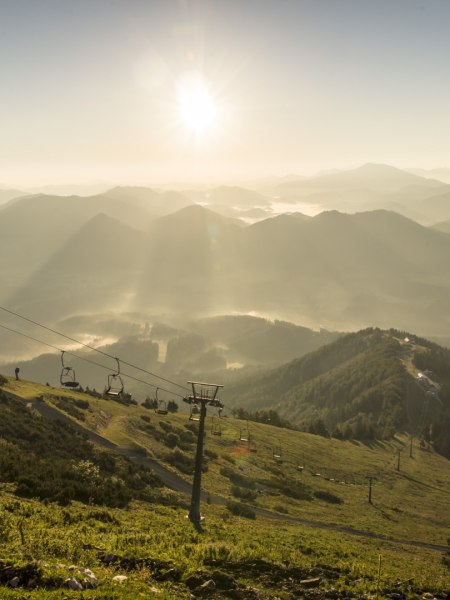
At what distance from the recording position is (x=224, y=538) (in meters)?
40.1

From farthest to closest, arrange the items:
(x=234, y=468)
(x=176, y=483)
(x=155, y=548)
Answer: (x=234, y=468) < (x=176, y=483) < (x=155, y=548)

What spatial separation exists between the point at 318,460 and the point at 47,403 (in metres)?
62.6

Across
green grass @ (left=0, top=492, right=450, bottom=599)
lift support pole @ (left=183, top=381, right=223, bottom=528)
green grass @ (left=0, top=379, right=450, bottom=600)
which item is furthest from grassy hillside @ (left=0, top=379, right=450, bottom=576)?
lift support pole @ (left=183, top=381, right=223, bottom=528)

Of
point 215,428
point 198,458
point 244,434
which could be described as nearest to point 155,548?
point 198,458

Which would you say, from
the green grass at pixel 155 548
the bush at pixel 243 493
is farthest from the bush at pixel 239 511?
the green grass at pixel 155 548

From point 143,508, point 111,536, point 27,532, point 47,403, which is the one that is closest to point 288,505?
point 143,508

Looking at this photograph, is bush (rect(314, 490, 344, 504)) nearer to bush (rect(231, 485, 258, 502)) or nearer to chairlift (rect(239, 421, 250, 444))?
bush (rect(231, 485, 258, 502))

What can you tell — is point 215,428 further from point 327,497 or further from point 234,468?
point 327,497

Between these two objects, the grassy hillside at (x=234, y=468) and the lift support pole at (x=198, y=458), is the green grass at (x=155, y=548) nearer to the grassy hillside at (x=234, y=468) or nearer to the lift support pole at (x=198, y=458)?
the lift support pole at (x=198, y=458)

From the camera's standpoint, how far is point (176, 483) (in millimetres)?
69125

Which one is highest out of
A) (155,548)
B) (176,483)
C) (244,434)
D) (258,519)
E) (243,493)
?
(244,434)

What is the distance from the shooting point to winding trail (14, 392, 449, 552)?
2525 inches

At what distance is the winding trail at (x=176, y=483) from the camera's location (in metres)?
64.1

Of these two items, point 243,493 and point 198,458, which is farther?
point 243,493
